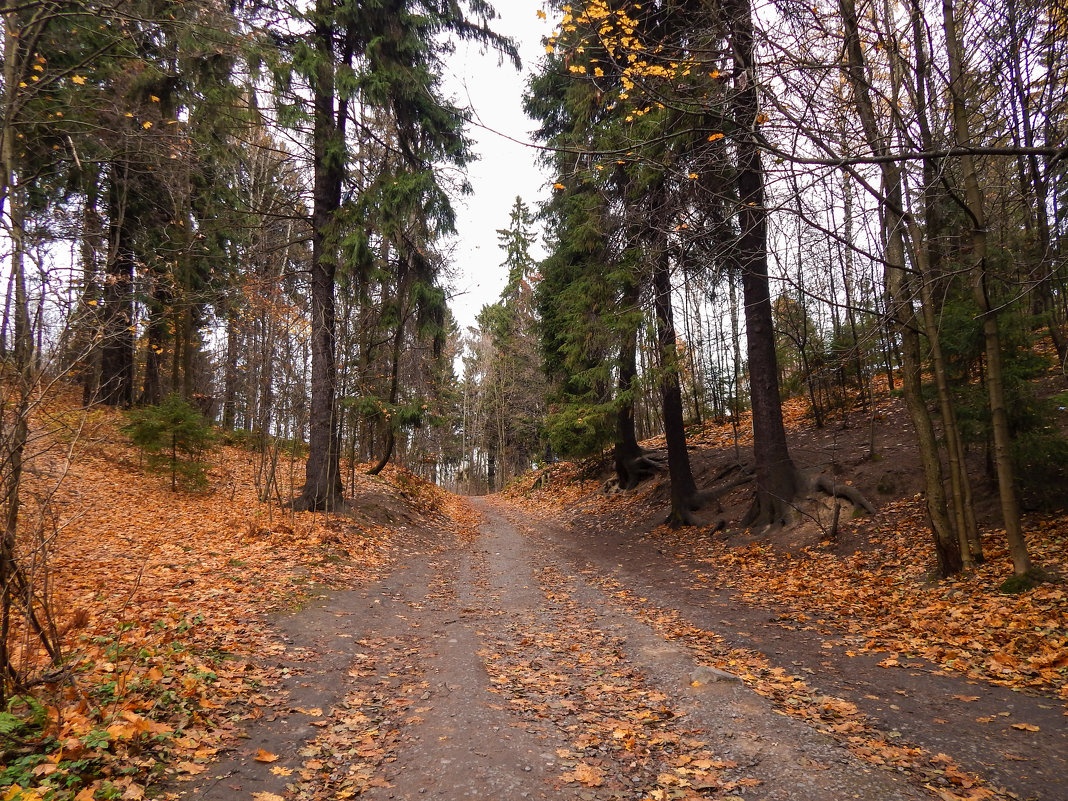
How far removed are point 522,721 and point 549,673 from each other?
1.03 metres

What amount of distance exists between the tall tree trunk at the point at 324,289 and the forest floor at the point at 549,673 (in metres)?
1.83

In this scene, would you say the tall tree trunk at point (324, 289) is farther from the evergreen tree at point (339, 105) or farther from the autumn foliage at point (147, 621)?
the autumn foliage at point (147, 621)

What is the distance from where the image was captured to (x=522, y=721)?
415 cm

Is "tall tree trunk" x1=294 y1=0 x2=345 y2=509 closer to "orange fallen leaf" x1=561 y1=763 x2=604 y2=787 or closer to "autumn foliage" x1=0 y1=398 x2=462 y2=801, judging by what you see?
"autumn foliage" x1=0 y1=398 x2=462 y2=801

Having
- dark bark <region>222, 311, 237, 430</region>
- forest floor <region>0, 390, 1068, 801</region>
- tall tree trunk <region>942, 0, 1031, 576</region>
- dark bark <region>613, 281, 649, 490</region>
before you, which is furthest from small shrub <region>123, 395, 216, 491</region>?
tall tree trunk <region>942, 0, 1031, 576</region>

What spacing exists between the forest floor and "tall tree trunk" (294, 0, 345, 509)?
183 centimetres

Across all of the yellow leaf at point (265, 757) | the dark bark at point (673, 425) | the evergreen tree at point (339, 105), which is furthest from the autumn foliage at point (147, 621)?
the dark bark at point (673, 425)

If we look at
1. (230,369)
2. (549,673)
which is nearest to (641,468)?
(549,673)

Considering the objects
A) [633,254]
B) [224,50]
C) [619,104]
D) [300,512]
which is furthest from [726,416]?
[224,50]

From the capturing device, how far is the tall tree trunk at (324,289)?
1119 cm

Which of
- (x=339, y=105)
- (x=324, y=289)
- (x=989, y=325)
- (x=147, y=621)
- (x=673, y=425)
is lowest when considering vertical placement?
(x=147, y=621)

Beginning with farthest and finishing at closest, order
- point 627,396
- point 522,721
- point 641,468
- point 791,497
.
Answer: point 641,468 < point 627,396 < point 791,497 < point 522,721

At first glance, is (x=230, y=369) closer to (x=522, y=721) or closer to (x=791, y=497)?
(x=791, y=497)

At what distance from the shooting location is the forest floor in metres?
3.27
